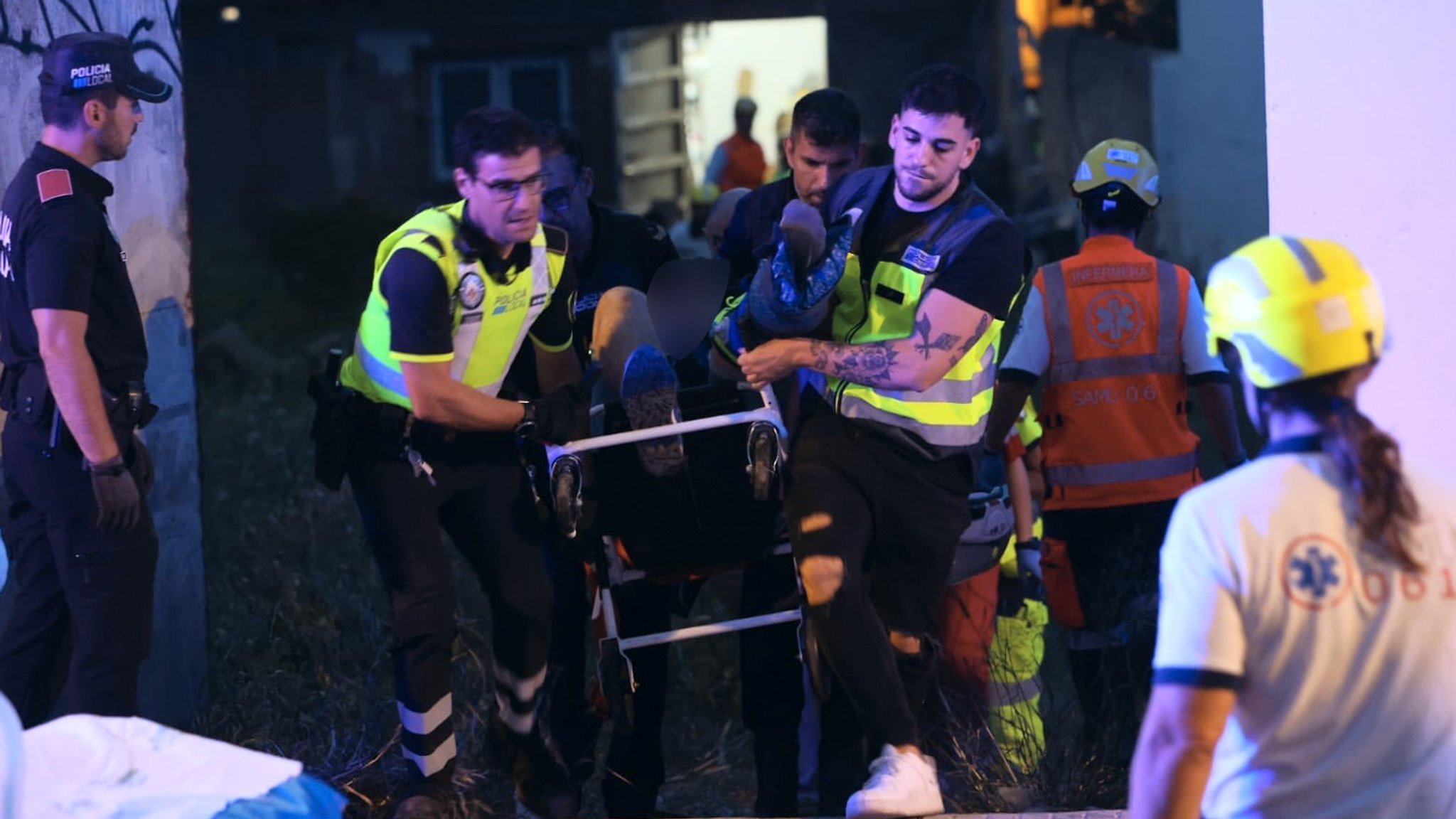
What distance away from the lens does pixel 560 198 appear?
5.02m

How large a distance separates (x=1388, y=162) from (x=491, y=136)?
2.26 m

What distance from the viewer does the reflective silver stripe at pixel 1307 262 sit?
7.69 ft

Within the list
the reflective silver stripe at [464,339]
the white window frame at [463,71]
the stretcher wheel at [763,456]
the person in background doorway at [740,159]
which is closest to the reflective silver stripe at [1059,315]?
the stretcher wheel at [763,456]

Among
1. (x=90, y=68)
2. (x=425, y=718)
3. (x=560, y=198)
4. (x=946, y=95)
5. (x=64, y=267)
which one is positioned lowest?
(x=425, y=718)

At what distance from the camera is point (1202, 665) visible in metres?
2.25

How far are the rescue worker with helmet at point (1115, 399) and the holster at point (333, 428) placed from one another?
6.04 ft

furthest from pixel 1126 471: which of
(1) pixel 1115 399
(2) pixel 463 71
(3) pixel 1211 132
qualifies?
(2) pixel 463 71

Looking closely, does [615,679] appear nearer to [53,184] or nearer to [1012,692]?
[1012,692]

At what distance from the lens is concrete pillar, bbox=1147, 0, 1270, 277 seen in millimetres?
11484

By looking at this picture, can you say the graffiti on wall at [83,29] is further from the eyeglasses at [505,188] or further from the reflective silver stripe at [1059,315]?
the reflective silver stripe at [1059,315]

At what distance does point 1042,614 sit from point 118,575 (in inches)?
109

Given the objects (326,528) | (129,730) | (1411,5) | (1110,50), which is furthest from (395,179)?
(129,730)

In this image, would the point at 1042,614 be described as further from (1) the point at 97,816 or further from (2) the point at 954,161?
(1) the point at 97,816

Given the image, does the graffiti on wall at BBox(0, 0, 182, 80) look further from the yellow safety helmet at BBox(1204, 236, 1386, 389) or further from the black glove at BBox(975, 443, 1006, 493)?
the yellow safety helmet at BBox(1204, 236, 1386, 389)
